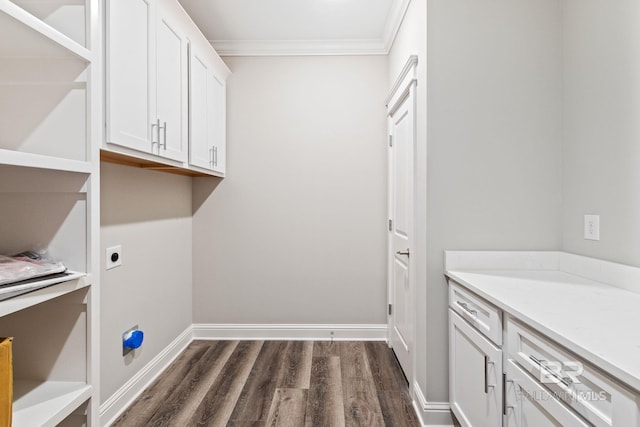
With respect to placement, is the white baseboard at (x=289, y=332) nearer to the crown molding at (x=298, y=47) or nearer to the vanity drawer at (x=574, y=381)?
the vanity drawer at (x=574, y=381)

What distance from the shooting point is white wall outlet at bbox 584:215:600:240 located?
174cm

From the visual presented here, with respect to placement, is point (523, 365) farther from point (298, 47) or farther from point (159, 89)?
point (298, 47)

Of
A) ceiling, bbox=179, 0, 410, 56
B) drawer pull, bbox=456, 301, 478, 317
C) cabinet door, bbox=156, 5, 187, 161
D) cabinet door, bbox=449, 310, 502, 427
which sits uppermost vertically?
ceiling, bbox=179, 0, 410, 56

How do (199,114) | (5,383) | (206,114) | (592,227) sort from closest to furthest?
(5,383)
(592,227)
(199,114)
(206,114)

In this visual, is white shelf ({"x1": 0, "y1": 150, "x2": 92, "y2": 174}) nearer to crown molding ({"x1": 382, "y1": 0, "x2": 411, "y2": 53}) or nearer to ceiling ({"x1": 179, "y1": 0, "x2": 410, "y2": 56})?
ceiling ({"x1": 179, "y1": 0, "x2": 410, "y2": 56})

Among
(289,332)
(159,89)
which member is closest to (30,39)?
(159,89)

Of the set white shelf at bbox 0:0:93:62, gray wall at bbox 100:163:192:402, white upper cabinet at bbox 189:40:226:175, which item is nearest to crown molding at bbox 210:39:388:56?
white upper cabinet at bbox 189:40:226:175

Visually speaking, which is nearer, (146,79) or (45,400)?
(45,400)

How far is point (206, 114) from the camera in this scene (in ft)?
9.05

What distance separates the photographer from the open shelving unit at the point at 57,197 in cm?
114

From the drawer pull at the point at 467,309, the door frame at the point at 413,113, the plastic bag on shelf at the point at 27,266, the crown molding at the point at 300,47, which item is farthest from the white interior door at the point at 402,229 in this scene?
Result: the plastic bag on shelf at the point at 27,266

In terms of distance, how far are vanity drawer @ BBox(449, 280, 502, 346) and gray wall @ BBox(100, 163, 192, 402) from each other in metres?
1.91

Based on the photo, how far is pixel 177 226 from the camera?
3.01m

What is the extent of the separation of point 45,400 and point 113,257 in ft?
3.71
